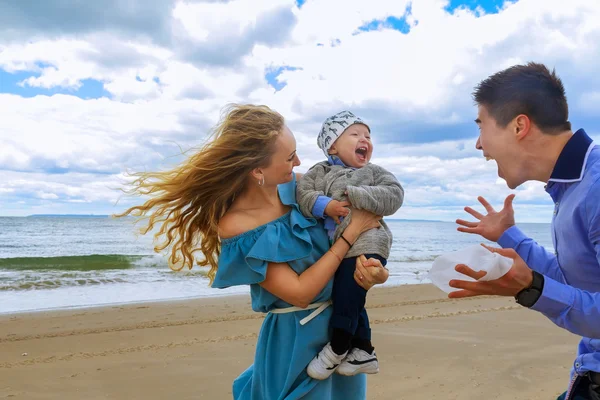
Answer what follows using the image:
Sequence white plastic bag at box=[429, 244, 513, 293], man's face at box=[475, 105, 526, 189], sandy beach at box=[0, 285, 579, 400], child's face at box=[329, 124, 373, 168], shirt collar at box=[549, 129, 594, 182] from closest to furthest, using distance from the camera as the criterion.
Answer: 1. white plastic bag at box=[429, 244, 513, 293]
2. shirt collar at box=[549, 129, 594, 182]
3. man's face at box=[475, 105, 526, 189]
4. child's face at box=[329, 124, 373, 168]
5. sandy beach at box=[0, 285, 579, 400]

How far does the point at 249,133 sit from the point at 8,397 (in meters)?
4.40

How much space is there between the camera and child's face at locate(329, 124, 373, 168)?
108 inches

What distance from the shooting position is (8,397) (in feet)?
16.8

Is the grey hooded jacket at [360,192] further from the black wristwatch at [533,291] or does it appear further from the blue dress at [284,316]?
the black wristwatch at [533,291]

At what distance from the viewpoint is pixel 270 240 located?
2.34m

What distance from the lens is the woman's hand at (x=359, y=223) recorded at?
2.38m

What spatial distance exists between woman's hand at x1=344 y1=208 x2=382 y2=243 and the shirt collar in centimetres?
84

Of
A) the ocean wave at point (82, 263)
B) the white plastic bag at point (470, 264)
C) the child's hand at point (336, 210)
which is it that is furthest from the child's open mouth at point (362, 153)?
the ocean wave at point (82, 263)

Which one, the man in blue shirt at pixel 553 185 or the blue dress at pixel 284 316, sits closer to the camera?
the man in blue shirt at pixel 553 185

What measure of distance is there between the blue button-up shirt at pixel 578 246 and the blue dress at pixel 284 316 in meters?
1.00

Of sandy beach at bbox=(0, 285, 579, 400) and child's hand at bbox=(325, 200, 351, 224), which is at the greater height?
child's hand at bbox=(325, 200, 351, 224)

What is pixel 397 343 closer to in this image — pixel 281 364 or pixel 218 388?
pixel 218 388

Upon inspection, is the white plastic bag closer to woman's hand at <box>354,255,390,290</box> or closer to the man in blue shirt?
the man in blue shirt

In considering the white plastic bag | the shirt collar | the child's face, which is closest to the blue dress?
the child's face
